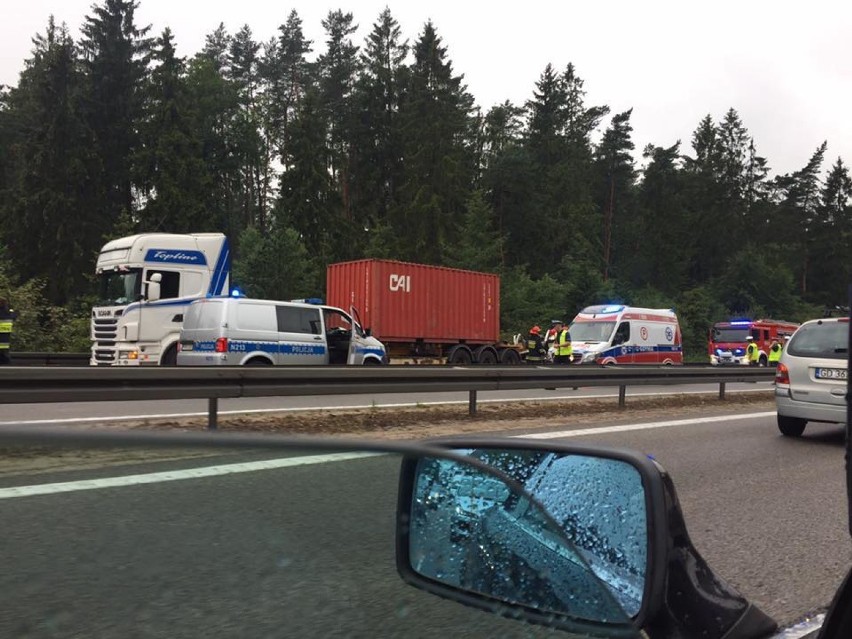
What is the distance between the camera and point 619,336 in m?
23.8

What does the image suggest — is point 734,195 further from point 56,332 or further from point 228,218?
point 56,332

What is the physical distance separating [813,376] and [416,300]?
15798mm

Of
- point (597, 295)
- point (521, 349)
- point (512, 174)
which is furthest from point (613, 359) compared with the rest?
point (512, 174)

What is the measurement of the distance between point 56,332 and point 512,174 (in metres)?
44.9

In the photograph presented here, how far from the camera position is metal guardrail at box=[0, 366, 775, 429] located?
274 inches

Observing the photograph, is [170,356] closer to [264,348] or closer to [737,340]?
[264,348]

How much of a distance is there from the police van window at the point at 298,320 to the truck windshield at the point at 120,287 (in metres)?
3.43

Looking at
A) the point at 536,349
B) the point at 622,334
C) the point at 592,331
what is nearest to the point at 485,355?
the point at 536,349

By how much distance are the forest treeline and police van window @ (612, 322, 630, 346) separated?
19.2 m

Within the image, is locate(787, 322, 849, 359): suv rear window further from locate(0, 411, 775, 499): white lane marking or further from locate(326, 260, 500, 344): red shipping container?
locate(326, 260, 500, 344): red shipping container

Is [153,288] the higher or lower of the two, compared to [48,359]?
higher

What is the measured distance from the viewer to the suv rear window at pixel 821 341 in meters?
9.38

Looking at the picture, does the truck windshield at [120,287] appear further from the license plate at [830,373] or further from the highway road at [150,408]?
the license plate at [830,373]

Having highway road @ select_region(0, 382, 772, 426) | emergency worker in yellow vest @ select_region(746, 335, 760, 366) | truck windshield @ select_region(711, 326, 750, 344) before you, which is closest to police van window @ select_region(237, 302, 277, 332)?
highway road @ select_region(0, 382, 772, 426)
